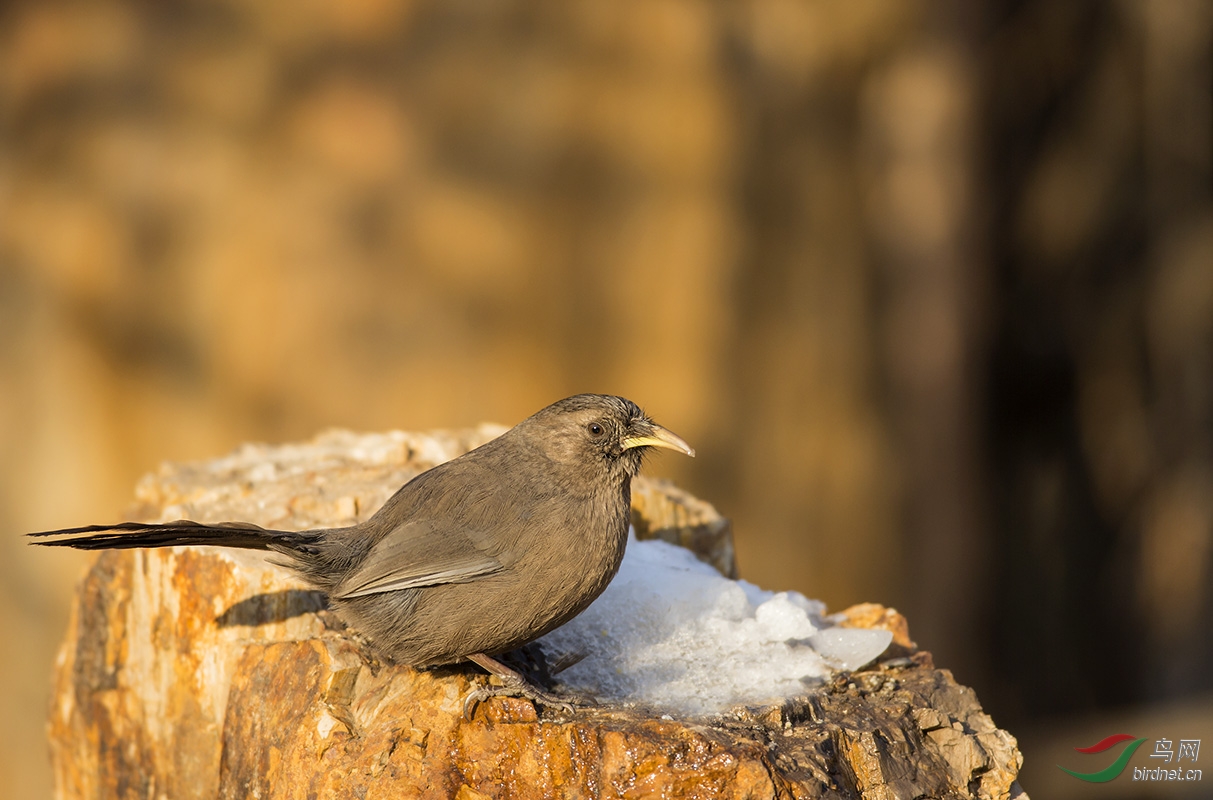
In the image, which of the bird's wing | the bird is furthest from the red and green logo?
the bird's wing

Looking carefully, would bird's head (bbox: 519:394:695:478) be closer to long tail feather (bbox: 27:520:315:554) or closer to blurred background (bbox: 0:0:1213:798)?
long tail feather (bbox: 27:520:315:554)

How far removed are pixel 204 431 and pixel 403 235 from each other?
1.27 meters

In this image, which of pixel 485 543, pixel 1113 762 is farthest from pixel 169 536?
Result: pixel 1113 762

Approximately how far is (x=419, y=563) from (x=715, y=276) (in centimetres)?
315

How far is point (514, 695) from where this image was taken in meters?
2.33

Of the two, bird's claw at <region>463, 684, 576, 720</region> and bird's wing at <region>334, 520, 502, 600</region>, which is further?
bird's wing at <region>334, 520, 502, 600</region>

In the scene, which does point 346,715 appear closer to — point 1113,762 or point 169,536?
point 169,536

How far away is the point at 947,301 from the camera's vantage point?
6.34 m

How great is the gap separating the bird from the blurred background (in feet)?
7.40

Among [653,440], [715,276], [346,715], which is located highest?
[715,276]

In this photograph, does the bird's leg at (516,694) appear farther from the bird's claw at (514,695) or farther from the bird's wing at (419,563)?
the bird's wing at (419,563)

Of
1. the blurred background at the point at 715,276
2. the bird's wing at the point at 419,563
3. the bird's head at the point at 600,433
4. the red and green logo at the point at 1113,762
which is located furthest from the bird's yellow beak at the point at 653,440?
the blurred background at the point at 715,276

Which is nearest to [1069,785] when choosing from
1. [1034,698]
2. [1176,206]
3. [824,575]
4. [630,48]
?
[1034,698]

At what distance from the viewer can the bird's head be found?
271 centimetres
